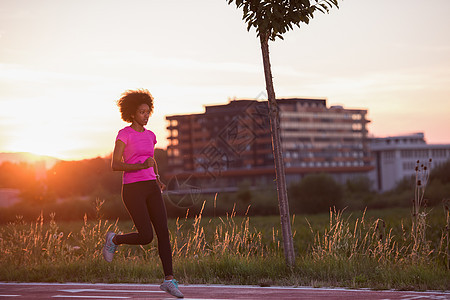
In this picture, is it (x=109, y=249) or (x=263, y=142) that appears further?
(x=263, y=142)

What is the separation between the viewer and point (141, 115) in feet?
25.1

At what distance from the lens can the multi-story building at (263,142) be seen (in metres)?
149

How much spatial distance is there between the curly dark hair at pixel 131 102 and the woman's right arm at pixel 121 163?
0.42 metres

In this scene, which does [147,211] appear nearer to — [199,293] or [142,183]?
[142,183]

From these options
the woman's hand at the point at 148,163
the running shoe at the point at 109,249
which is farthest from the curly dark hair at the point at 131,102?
the running shoe at the point at 109,249

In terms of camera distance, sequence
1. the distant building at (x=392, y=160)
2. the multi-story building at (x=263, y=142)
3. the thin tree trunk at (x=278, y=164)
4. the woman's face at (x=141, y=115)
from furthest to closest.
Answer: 1. the distant building at (x=392, y=160)
2. the multi-story building at (x=263, y=142)
3. the thin tree trunk at (x=278, y=164)
4. the woman's face at (x=141, y=115)

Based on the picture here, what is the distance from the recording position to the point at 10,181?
93750mm

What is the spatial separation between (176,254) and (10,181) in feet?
287

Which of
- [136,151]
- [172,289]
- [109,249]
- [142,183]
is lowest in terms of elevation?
[172,289]

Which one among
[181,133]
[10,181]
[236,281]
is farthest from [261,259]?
[181,133]

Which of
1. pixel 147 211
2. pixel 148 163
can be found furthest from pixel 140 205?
pixel 148 163

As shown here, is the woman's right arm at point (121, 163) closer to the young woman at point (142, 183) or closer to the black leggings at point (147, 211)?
the young woman at point (142, 183)

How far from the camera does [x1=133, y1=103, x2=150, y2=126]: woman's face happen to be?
25.1 feet

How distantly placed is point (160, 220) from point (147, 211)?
0.17 m
